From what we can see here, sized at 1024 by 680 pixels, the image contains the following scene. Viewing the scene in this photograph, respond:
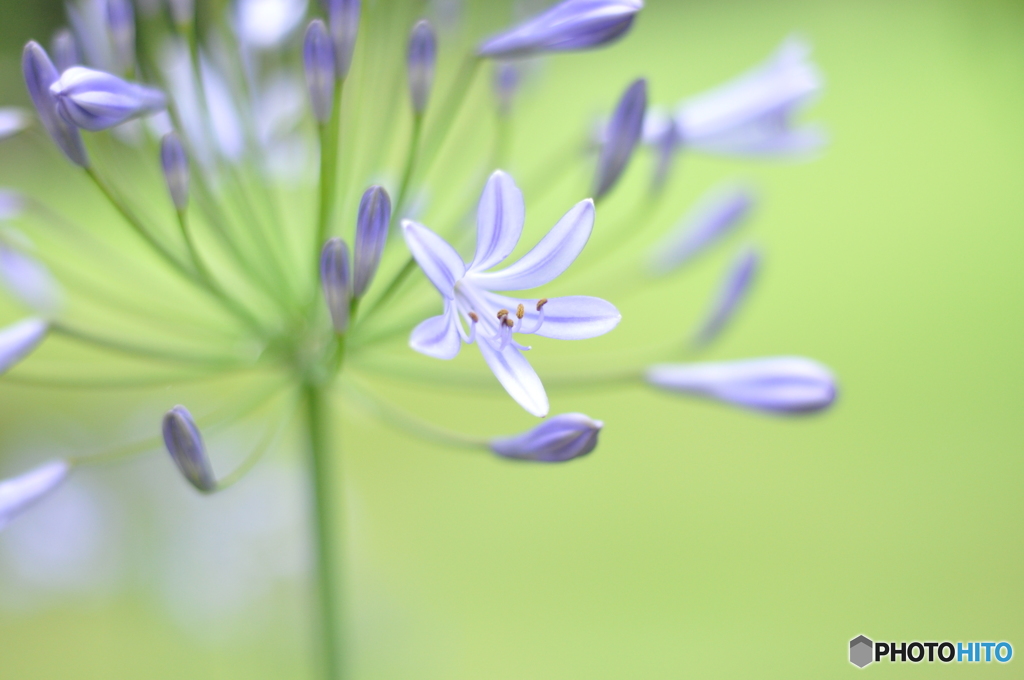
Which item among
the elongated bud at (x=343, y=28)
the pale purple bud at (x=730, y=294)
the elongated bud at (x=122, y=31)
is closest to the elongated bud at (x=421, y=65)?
the elongated bud at (x=343, y=28)

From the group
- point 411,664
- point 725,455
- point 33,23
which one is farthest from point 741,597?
point 33,23

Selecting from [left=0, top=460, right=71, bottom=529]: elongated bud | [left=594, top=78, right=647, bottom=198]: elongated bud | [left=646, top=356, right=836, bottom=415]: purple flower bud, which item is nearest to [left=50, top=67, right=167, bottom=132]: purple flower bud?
[left=0, top=460, right=71, bottom=529]: elongated bud

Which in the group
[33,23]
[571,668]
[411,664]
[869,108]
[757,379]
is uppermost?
[33,23]

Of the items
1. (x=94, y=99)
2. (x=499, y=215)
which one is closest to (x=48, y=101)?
(x=94, y=99)

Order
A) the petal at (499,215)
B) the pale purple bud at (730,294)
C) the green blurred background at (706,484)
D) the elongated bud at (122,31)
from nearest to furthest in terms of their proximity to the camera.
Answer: the petal at (499,215) → the elongated bud at (122,31) → the pale purple bud at (730,294) → the green blurred background at (706,484)

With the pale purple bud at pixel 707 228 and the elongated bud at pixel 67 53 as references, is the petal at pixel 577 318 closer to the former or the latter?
the pale purple bud at pixel 707 228

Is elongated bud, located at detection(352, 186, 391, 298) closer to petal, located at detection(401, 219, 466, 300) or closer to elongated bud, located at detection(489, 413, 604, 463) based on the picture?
petal, located at detection(401, 219, 466, 300)

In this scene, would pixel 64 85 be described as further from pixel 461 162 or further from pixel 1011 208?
pixel 1011 208
